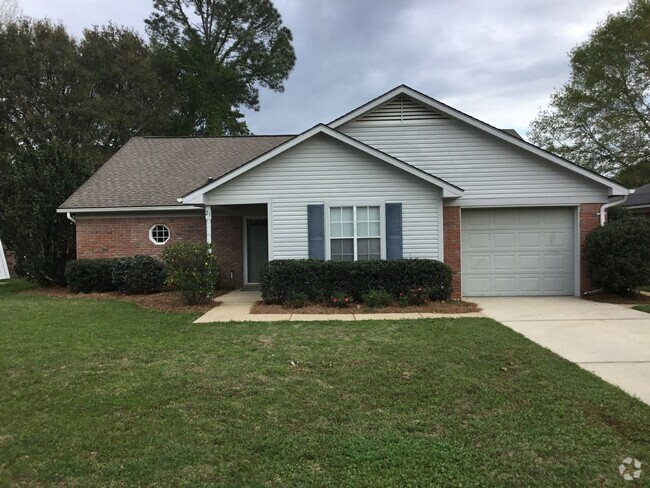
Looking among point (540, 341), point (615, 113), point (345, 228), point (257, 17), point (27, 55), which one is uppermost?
point (257, 17)

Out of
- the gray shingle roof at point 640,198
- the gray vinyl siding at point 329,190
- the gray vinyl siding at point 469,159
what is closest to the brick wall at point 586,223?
the gray vinyl siding at point 469,159

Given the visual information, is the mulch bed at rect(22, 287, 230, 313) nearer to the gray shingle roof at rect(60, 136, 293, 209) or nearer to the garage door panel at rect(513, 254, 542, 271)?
the gray shingle roof at rect(60, 136, 293, 209)

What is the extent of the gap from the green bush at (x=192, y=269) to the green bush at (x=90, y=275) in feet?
12.5

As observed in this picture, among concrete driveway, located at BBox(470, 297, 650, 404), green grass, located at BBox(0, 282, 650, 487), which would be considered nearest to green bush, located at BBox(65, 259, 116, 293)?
green grass, located at BBox(0, 282, 650, 487)

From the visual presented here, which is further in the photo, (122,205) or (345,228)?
(122,205)

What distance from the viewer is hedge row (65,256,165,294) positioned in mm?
13703

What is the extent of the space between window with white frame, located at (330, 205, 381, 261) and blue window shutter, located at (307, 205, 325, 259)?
0.82 feet

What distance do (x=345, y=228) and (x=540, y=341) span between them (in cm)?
556

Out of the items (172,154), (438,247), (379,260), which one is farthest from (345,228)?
(172,154)

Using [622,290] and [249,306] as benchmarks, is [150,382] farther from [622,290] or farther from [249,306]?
[622,290]

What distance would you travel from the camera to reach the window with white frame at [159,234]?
1515 centimetres

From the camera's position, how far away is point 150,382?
552 cm

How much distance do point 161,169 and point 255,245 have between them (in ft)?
15.1

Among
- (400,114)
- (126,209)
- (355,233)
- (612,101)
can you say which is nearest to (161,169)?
(126,209)
